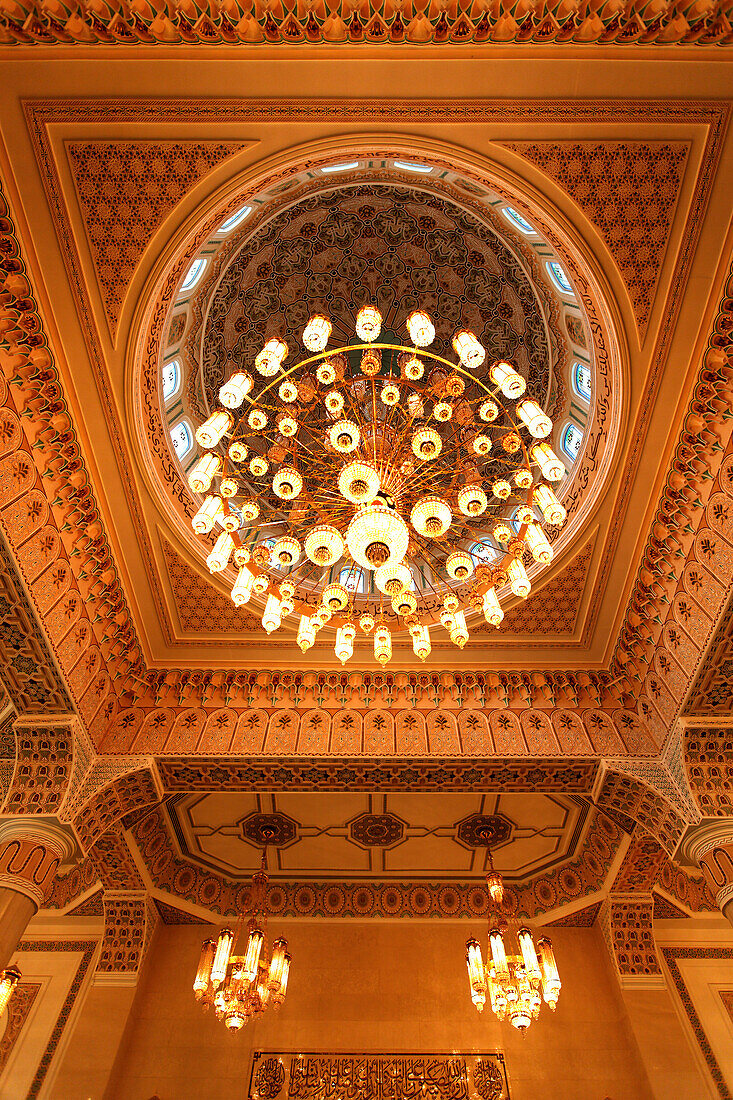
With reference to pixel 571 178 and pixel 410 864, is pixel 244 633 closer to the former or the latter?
pixel 410 864

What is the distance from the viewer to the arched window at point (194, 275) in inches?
275

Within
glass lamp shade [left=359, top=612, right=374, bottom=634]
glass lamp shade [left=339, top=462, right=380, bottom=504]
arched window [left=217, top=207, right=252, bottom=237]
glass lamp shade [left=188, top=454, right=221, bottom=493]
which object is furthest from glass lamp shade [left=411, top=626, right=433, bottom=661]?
arched window [left=217, top=207, right=252, bottom=237]

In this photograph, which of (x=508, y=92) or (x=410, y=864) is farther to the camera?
(x=410, y=864)

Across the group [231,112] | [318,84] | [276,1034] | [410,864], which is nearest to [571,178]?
[318,84]

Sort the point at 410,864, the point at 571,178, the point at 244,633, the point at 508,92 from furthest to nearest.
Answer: the point at 410,864, the point at 244,633, the point at 571,178, the point at 508,92

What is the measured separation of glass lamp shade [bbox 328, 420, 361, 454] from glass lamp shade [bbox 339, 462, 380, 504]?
0.56ft

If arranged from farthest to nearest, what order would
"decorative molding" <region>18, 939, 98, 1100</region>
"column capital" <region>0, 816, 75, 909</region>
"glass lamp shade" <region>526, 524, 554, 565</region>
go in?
"decorative molding" <region>18, 939, 98, 1100</region>
"column capital" <region>0, 816, 75, 909</region>
"glass lamp shade" <region>526, 524, 554, 565</region>

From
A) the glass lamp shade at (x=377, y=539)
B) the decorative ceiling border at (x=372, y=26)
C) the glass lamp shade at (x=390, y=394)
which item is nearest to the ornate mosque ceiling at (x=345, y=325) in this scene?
the decorative ceiling border at (x=372, y=26)

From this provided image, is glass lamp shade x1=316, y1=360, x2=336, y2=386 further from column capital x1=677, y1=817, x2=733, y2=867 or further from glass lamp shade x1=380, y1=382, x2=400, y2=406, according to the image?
column capital x1=677, y1=817, x2=733, y2=867

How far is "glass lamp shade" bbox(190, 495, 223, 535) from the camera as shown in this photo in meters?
4.77

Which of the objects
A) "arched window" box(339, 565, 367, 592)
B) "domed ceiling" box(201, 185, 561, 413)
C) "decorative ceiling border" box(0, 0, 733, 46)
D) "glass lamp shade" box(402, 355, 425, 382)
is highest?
"domed ceiling" box(201, 185, 561, 413)

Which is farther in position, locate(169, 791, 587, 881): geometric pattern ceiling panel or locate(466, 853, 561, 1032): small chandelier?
locate(169, 791, 587, 881): geometric pattern ceiling panel

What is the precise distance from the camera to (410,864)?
29.1ft

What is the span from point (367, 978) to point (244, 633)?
A: 4.98 m
